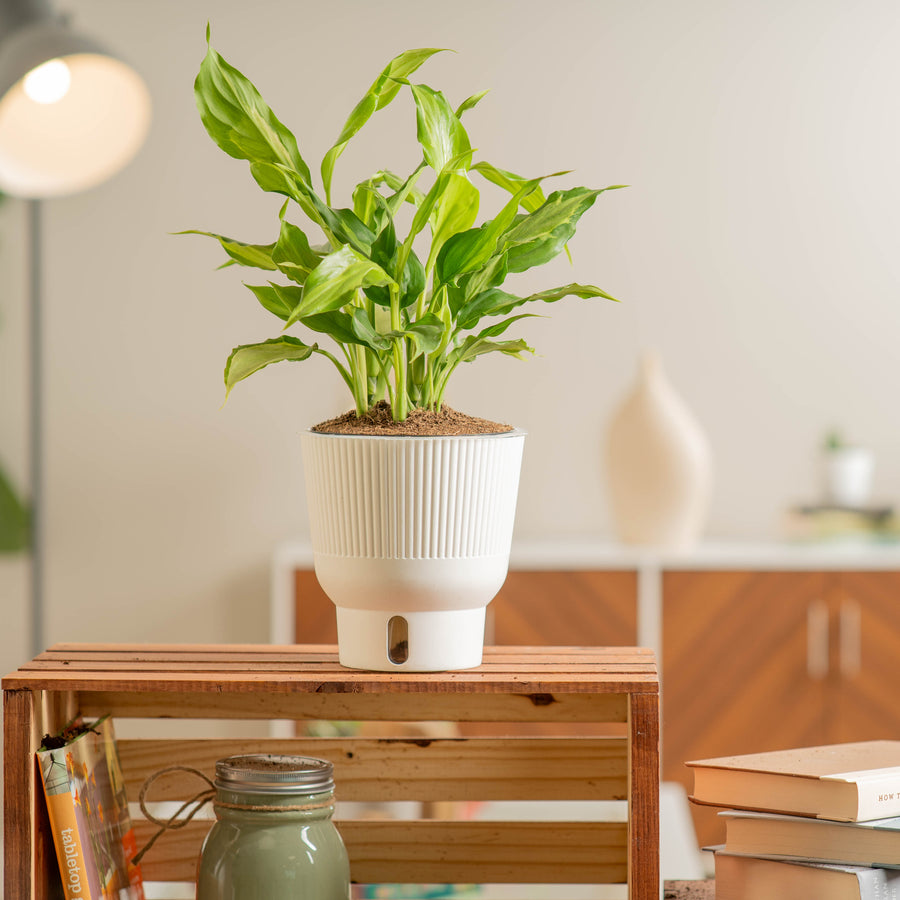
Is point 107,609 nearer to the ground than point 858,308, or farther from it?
nearer to the ground

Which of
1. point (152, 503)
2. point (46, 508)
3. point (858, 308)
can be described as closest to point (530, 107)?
point (858, 308)

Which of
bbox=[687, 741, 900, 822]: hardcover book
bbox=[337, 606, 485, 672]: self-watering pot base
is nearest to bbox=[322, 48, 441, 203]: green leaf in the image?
bbox=[337, 606, 485, 672]: self-watering pot base

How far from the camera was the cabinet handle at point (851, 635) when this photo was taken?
281 cm

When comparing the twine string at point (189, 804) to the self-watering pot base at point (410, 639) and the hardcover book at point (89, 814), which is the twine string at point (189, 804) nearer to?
the hardcover book at point (89, 814)

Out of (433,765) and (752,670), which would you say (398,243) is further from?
(752,670)

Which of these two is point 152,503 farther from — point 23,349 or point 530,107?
point 530,107

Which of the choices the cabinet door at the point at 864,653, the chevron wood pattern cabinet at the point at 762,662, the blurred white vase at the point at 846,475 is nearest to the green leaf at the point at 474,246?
the chevron wood pattern cabinet at the point at 762,662

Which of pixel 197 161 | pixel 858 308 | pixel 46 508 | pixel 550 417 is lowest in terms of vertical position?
pixel 46 508

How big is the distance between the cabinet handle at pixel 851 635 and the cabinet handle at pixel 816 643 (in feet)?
0.14

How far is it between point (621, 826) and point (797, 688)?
1851mm

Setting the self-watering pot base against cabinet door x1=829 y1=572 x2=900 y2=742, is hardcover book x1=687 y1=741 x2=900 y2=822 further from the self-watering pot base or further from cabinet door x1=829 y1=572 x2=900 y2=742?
cabinet door x1=829 y1=572 x2=900 y2=742

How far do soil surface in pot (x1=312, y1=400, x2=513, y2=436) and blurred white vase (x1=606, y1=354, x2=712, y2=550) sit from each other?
189 cm

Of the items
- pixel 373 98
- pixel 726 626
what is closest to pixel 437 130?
pixel 373 98

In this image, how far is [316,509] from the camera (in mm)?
1000
